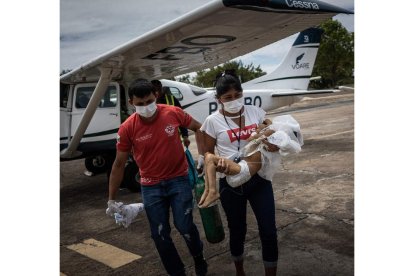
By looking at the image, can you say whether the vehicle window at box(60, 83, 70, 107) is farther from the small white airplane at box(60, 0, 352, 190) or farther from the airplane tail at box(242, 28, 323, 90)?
the airplane tail at box(242, 28, 323, 90)

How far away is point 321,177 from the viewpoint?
498cm

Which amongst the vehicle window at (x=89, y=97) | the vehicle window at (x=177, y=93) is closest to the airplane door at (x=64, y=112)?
the vehicle window at (x=89, y=97)

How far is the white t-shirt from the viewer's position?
2393 millimetres

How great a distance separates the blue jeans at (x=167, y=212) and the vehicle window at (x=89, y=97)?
144 inches

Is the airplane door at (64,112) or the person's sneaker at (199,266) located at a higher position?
the airplane door at (64,112)

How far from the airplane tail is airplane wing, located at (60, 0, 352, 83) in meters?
3.94

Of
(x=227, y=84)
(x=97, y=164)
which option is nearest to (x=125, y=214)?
(x=227, y=84)

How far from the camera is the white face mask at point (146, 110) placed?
2.54 m

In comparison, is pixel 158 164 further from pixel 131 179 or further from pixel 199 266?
pixel 131 179

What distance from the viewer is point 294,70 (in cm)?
1013

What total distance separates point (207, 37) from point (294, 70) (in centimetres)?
654

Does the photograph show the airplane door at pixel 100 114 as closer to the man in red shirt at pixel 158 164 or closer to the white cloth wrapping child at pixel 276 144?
the man in red shirt at pixel 158 164

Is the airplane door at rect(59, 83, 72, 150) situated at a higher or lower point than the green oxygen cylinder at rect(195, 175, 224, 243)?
higher

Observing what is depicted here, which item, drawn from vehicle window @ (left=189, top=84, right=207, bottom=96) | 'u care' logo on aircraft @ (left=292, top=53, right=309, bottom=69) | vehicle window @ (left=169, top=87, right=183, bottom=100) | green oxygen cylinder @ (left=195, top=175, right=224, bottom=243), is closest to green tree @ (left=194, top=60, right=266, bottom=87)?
vehicle window @ (left=189, top=84, right=207, bottom=96)
